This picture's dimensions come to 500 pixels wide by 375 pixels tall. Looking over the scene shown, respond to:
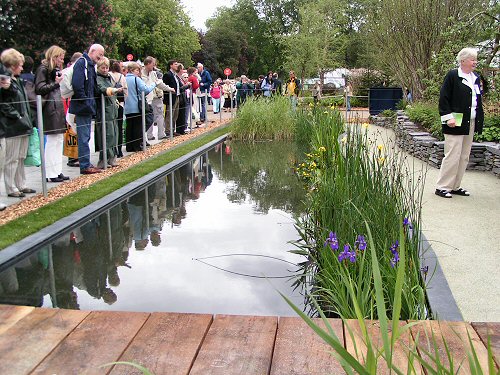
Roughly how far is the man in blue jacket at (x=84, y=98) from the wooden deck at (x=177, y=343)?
5571 millimetres

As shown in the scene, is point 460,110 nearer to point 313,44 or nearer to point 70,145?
point 70,145

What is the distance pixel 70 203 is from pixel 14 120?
1.15m

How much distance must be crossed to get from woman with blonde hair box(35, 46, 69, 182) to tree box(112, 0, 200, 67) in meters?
37.5

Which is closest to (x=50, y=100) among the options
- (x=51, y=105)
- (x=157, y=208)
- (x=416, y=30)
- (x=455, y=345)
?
(x=51, y=105)

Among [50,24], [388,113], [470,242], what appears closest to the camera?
[470,242]

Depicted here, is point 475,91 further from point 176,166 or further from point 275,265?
point 176,166

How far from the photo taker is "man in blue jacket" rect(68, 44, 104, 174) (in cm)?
819

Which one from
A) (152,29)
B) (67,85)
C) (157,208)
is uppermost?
(152,29)

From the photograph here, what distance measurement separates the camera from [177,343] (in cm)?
270

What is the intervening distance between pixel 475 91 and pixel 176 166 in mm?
4936

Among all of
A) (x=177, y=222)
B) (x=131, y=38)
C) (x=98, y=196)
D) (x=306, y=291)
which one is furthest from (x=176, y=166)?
(x=131, y=38)

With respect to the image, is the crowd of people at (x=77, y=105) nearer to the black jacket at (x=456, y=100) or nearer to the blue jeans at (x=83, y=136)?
the blue jeans at (x=83, y=136)

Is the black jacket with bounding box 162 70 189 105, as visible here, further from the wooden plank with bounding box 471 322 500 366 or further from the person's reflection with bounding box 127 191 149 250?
the wooden plank with bounding box 471 322 500 366

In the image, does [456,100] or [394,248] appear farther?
[456,100]
